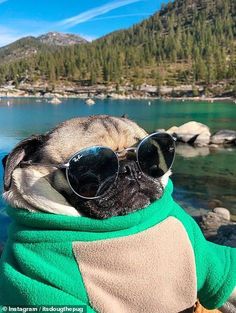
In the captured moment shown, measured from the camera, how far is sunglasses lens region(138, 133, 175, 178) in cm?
242

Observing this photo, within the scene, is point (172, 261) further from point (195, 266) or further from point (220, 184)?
point (220, 184)

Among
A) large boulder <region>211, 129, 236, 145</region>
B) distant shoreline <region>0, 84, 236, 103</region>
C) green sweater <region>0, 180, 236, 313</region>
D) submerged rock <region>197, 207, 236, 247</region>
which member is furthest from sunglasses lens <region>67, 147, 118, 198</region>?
distant shoreline <region>0, 84, 236, 103</region>

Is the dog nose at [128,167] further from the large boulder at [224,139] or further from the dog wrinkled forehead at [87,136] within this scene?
the large boulder at [224,139]

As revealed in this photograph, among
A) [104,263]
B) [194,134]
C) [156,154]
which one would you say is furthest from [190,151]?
[104,263]

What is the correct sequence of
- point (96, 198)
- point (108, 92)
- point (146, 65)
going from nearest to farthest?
1. point (96, 198)
2. point (108, 92)
3. point (146, 65)

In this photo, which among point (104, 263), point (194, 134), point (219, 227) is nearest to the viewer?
point (104, 263)

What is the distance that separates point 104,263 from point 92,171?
509 mm

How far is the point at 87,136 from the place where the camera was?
2.36m

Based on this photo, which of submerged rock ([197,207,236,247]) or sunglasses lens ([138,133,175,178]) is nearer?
sunglasses lens ([138,133,175,178])

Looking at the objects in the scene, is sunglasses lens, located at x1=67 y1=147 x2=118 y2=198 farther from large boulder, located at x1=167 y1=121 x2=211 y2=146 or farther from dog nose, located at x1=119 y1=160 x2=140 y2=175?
large boulder, located at x1=167 y1=121 x2=211 y2=146

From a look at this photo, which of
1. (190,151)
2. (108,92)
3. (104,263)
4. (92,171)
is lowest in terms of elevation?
(108,92)

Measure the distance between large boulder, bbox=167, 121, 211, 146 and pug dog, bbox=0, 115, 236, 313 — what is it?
99.1ft

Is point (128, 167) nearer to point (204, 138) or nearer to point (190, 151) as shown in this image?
point (190, 151)

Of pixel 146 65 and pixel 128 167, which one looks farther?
pixel 146 65
